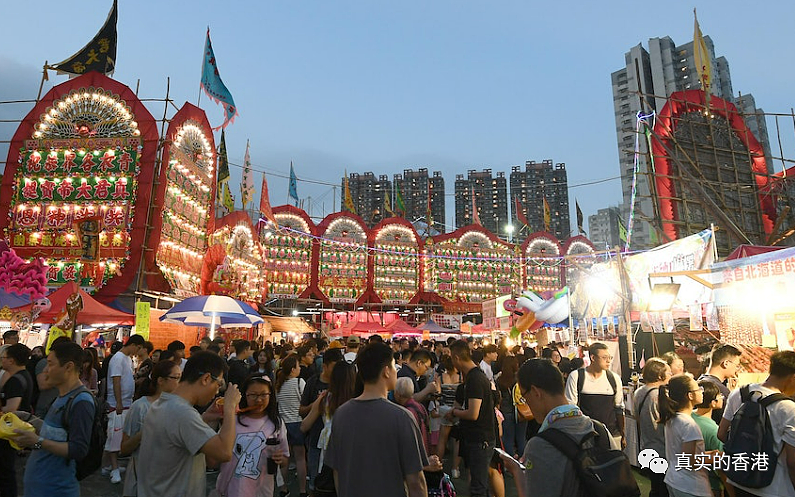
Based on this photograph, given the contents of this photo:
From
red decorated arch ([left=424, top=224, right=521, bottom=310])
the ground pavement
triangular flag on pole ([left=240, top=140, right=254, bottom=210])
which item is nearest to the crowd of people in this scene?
the ground pavement

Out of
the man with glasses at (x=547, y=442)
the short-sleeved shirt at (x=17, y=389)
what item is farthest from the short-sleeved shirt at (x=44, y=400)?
the man with glasses at (x=547, y=442)

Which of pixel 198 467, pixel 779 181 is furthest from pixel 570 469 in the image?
pixel 779 181

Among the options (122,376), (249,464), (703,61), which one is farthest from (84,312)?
(703,61)

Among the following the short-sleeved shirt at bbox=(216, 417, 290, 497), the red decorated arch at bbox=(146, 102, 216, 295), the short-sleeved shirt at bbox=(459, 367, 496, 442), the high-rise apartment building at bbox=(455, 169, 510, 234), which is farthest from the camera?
the high-rise apartment building at bbox=(455, 169, 510, 234)

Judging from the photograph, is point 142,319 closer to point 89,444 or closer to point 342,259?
point 89,444

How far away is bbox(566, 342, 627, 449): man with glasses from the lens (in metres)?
5.95

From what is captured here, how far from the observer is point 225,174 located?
28188 millimetres

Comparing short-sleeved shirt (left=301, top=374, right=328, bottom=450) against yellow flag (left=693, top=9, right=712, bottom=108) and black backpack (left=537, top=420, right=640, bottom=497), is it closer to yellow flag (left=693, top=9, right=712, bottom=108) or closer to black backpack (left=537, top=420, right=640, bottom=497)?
black backpack (left=537, top=420, right=640, bottom=497)

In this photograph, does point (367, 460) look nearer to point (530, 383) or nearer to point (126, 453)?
point (530, 383)

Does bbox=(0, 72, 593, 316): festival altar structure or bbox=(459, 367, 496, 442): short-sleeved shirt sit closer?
bbox=(459, 367, 496, 442): short-sleeved shirt

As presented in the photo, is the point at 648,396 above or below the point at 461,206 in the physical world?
below

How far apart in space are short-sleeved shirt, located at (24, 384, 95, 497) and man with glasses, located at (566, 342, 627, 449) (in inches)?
203

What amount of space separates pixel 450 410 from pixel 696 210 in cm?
2303

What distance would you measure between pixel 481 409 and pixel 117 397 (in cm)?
559
